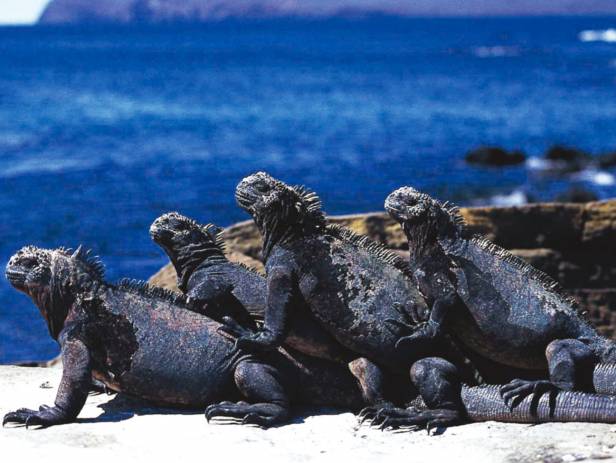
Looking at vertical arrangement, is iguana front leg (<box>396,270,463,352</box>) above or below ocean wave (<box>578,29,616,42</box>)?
above

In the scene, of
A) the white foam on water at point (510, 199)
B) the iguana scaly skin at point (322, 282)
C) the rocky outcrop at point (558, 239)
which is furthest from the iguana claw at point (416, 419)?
the white foam on water at point (510, 199)

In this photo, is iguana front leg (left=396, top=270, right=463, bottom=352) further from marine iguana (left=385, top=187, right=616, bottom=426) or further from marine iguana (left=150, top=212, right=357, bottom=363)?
marine iguana (left=150, top=212, right=357, bottom=363)

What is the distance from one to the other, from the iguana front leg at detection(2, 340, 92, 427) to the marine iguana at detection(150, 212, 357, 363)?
765mm

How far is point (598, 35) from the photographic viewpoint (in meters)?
149

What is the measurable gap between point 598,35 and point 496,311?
148m

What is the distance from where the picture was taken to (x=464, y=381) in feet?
23.6

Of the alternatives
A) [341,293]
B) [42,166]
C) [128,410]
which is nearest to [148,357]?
[128,410]

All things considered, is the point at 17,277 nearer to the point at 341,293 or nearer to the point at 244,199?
the point at 244,199

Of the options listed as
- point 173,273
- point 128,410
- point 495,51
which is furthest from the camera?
point 495,51

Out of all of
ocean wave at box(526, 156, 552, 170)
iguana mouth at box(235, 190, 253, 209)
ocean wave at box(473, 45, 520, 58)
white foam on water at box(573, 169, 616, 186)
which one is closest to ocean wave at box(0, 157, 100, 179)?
ocean wave at box(526, 156, 552, 170)

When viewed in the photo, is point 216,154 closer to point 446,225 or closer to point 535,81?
point 446,225

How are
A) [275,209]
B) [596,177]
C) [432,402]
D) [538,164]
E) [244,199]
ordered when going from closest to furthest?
[432,402] < [275,209] < [244,199] < [596,177] < [538,164]

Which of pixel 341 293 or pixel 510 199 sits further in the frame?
pixel 510 199

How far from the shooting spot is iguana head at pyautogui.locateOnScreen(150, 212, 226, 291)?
7684mm
